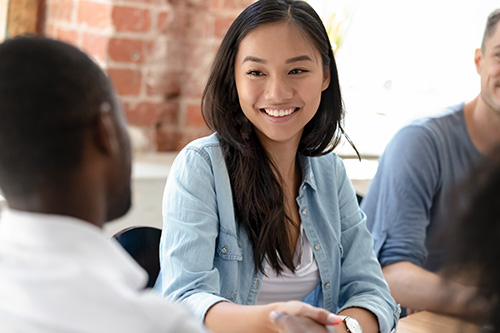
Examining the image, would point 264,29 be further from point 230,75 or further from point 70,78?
point 70,78

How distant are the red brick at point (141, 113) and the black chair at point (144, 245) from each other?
91cm

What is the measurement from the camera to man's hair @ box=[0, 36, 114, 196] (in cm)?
84

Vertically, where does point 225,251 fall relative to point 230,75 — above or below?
Result: below

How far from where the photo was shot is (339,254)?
5.92ft

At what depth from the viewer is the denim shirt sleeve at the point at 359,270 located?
1.67 m

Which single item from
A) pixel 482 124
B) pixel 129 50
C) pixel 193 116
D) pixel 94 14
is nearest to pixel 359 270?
pixel 482 124

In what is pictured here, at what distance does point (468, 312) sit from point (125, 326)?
16.4 inches

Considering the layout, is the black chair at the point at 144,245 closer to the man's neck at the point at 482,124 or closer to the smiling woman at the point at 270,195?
the smiling woman at the point at 270,195

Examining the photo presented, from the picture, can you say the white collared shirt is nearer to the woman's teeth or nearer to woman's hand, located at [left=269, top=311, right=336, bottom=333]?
woman's hand, located at [left=269, top=311, right=336, bottom=333]

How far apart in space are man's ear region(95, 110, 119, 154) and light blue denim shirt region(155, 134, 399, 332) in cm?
70

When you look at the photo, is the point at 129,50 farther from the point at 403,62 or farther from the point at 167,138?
the point at 403,62

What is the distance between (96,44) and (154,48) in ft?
0.72

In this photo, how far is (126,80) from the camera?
2508mm

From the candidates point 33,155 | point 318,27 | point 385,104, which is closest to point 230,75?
point 318,27
